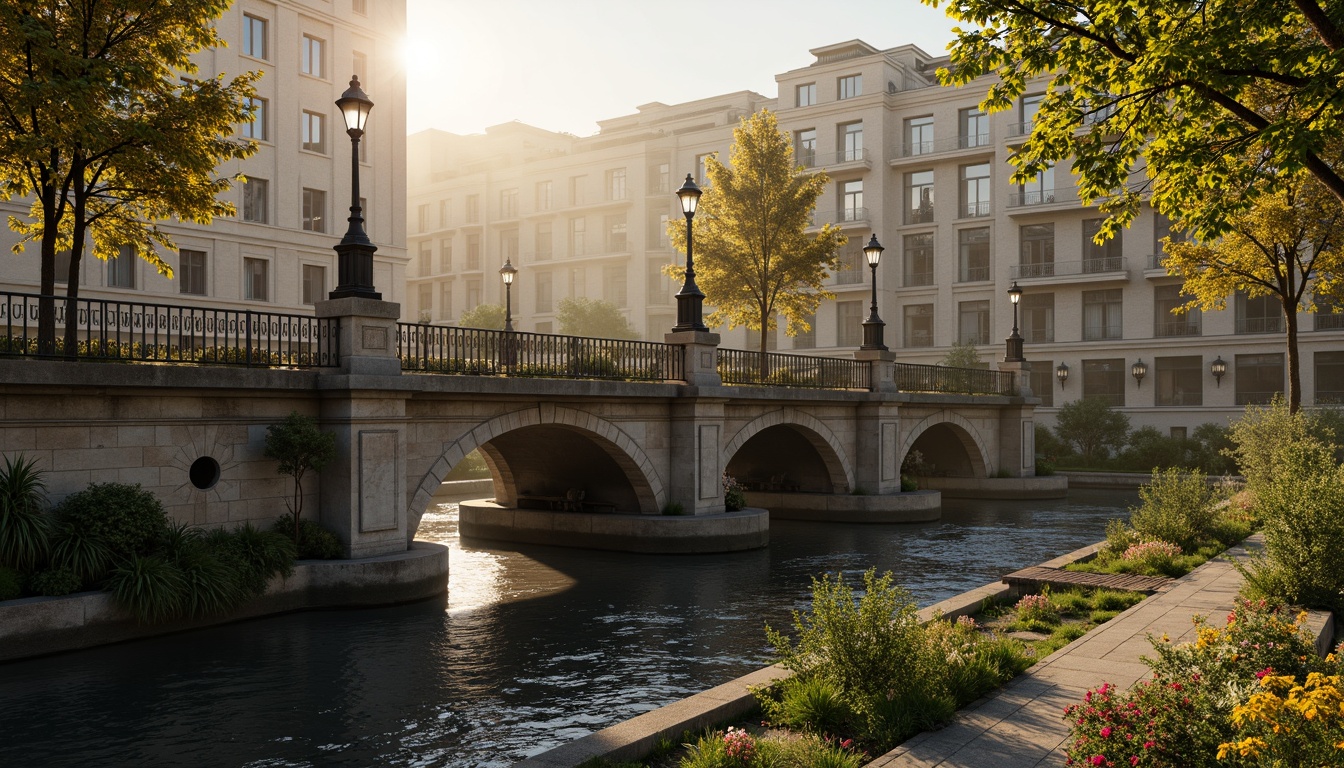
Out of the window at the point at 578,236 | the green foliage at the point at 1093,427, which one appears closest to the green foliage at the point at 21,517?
the green foliage at the point at 1093,427

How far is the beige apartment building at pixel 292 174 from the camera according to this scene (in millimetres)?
36562

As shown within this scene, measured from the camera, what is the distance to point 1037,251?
2055 inches

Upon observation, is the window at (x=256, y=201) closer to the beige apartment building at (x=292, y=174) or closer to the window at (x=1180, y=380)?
the beige apartment building at (x=292, y=174)

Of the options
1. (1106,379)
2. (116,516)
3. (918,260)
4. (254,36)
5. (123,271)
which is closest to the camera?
(116,516)

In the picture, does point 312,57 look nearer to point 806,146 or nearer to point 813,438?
point 813,438

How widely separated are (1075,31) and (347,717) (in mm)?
11218

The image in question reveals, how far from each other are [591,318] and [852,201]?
17776 millimetres

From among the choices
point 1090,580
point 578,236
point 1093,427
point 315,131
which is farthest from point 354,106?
point 578,236

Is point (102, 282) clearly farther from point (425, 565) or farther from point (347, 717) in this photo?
point (347, 717)

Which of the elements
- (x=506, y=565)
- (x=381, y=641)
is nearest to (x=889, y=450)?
(x=506, y=565)

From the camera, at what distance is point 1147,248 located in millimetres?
48938

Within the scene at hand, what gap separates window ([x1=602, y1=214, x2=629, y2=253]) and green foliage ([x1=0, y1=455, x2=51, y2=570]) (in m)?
58.7

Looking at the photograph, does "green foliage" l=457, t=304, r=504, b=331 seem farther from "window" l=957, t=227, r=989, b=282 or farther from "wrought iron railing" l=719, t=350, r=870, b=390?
"wrought iron railing" l=719, t=350, r=870, b=390

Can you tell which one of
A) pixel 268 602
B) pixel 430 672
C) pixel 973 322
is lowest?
pixel 430 672
